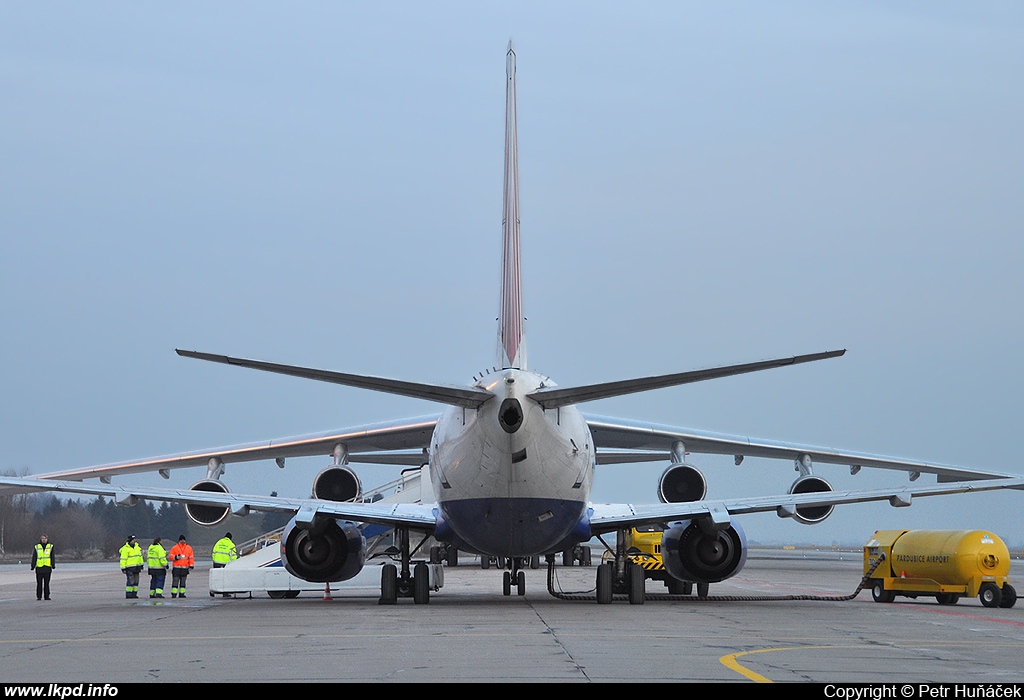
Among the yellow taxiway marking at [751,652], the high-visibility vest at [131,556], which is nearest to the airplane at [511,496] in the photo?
the yellow taxiway marking at [751,652]

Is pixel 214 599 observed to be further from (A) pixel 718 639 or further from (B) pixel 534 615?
(A) pixel 718 639

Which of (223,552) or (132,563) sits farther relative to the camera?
(223,552)

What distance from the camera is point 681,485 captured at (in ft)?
99.4

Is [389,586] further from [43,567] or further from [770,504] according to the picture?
[43,567]

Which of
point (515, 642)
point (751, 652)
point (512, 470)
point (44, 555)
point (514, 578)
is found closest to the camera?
point (751, 652)

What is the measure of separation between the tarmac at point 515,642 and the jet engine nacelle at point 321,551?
0.72 m

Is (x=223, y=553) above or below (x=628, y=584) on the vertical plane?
A: above

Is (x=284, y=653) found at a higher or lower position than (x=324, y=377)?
lower

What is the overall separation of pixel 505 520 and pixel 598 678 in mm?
10018

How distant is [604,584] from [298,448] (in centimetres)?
1830

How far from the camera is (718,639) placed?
542 inches

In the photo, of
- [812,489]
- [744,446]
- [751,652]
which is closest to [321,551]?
[751,652]

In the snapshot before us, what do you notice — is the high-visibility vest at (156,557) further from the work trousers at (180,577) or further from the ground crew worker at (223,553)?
the ground crew worker at (223,553)
